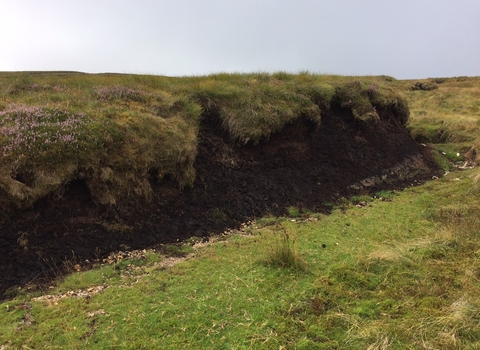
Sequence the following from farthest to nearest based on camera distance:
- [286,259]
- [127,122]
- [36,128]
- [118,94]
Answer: [118,94] → [127,122] → [36,128] → [286,259]

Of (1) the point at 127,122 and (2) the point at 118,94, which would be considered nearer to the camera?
(1) the point at 127,122

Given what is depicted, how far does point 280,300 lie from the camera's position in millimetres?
6062

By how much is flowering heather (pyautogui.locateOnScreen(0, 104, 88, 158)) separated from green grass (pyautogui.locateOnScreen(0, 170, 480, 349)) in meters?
3.65

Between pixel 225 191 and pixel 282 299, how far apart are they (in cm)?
627

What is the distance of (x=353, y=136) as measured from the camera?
1759cm

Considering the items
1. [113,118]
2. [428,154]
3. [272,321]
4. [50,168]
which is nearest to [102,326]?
[272,321]

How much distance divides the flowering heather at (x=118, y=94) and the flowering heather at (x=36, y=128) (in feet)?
8.43

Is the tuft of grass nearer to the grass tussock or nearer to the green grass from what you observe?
the green grass

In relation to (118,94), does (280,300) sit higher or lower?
lower

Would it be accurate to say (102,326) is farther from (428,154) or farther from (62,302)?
(428,154)

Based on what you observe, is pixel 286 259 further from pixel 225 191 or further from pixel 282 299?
pixel 225 191

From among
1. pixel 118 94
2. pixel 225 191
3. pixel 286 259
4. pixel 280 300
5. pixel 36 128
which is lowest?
pixel 280 300

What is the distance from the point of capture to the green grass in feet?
16.6

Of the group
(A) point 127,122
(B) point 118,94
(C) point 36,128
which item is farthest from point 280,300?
(B) point 118,94
